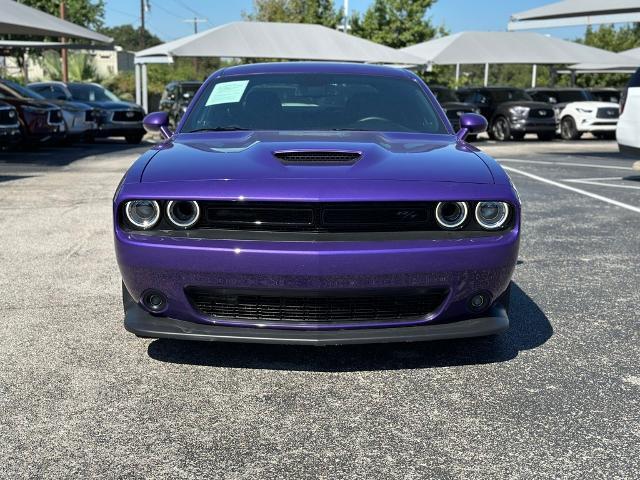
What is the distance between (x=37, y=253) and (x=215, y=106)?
2230 mm

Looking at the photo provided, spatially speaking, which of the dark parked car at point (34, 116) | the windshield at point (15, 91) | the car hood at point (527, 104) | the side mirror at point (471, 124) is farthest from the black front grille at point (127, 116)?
the side mirror at point (471, 124)

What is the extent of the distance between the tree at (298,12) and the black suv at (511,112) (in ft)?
67.9

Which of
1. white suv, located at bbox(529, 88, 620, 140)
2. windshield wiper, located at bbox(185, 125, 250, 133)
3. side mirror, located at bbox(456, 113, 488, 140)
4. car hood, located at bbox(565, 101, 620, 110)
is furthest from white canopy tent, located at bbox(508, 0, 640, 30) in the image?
windshield wiper, located at bbox(185, 125, 250, 133)

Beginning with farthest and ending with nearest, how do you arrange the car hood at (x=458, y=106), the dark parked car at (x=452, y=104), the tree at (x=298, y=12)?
the tree at (x=298, y=12) → the car hood at (x=458, y=106) → the dark parked car at (x=452, y=104)

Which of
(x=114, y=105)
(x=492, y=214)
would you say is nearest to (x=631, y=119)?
(x=492, y=214)

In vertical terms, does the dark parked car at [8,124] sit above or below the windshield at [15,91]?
below

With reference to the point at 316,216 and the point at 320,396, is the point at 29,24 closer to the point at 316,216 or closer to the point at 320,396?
the point at 316,216

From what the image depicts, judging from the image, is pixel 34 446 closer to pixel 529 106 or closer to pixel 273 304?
pixel 273 304

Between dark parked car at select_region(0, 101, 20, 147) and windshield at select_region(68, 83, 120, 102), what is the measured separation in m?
6.03

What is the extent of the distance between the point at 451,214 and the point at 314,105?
1.65 m

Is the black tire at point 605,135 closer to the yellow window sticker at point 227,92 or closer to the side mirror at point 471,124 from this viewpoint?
the side mirror at point 471,124

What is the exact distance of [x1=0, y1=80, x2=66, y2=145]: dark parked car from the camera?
15.3 m

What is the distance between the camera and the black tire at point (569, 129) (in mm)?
22750

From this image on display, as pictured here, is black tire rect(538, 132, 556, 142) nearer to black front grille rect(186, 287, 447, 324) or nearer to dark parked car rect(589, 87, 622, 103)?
dark parked car rect(589, 87, 622, 103)
